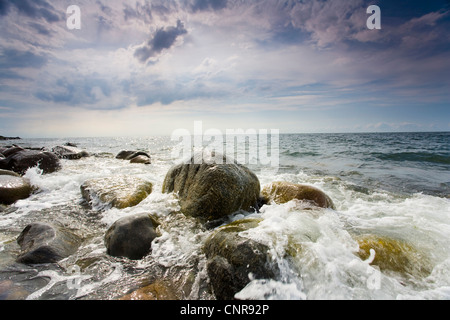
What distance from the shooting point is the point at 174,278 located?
2990 millimetres

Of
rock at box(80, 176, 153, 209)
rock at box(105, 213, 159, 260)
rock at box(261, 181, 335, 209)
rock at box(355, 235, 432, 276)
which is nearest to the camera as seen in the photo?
rock at box(355, 235, 432, 276)

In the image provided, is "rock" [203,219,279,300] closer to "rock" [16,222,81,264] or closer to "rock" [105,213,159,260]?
"rock" [105,213,159,260]

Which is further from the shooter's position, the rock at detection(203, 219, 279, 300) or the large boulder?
the large boulder

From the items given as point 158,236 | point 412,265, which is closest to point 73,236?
point 158,236

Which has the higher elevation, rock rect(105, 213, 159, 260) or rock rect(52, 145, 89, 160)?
rock rect(52, 145, 89, 160)

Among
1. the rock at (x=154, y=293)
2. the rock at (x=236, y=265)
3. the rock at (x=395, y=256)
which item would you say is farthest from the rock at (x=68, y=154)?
A: the rock at (x=395, y=256)

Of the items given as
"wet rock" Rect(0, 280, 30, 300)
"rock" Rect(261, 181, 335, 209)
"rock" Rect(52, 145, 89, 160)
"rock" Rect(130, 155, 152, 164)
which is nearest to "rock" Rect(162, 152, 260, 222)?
"rock" Rect(261, 181, 335, 209)

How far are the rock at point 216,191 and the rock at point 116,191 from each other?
56.8 inches

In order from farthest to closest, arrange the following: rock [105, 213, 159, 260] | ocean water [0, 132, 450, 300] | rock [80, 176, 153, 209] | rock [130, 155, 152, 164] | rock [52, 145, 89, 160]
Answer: rock [52, 145, 89, 160] → rock [130, 155, 152, 164] → rock [80, 176, 153, 209] → rock [105, 213, 159, 260] → ocean water [0, 132, 450, 300]

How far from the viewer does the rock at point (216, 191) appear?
15.8 feet

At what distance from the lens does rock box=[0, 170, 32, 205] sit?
620 centimetres

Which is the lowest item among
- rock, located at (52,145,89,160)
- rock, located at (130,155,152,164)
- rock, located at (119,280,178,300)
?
rock, located at (119,280,178,300)

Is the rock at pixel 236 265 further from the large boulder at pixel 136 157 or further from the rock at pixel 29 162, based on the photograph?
the large boulder at pixel 136 157

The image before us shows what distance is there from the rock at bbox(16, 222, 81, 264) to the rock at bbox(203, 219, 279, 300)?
2568mm
